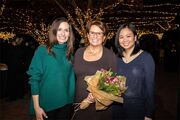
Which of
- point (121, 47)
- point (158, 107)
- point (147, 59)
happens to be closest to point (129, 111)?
point (147, 59)

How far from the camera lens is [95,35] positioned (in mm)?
4512

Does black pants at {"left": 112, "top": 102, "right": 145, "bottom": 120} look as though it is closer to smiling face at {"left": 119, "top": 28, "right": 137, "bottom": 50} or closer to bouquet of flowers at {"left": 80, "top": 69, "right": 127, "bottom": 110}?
bouquet of flowers at {"left": 80, "top": 69, "right": 127, "bottom": 110}

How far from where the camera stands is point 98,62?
177 inches

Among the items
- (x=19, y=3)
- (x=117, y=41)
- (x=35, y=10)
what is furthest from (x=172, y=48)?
(x=117, y=41)

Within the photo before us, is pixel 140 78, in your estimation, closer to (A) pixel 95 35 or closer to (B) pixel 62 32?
(A) pixel 95 35

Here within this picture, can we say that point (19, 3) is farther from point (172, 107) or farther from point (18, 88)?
point (172, 107)

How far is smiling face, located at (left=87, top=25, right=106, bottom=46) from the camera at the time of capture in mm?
4512

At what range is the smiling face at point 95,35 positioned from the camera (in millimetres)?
4512

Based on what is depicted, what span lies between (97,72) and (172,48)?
17.7 meters

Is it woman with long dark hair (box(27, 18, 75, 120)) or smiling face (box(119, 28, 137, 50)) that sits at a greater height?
smiling face (box(119, 28, 137, 50))

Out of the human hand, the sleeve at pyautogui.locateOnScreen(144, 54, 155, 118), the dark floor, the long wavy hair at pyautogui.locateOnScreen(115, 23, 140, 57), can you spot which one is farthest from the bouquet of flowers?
the dark floor

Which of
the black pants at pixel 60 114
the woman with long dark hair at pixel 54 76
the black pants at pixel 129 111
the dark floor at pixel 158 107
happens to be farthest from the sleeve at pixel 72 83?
the dark floor at pixel 158 107

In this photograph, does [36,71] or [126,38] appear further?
[126,38]

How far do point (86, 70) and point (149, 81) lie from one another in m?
0.72
